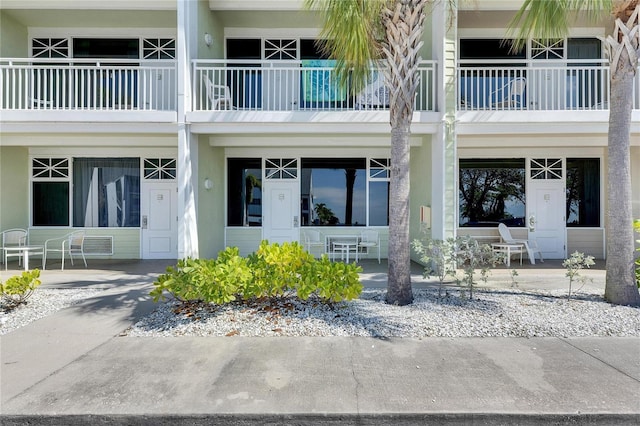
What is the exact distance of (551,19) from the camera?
258 inches

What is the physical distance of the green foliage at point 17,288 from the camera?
5945 millimetres

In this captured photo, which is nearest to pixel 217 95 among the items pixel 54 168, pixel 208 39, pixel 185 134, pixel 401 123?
pixel 208 39

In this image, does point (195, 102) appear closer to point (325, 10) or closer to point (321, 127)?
point (321, 127)

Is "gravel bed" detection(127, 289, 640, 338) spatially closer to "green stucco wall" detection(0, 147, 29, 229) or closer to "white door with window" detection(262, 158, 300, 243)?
"white door with window" detection(262, 158, 300, 243)

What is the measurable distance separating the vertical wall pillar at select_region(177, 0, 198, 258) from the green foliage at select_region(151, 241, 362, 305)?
125 inches

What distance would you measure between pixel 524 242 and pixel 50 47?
1460 cm

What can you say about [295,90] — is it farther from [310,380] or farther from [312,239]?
[310,380]

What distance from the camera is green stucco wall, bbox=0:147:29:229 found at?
424 inches

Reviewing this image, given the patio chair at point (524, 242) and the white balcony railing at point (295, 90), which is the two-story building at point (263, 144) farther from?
the patio chair at point (524, 242)

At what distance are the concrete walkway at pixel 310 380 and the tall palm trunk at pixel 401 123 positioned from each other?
142 centimetres

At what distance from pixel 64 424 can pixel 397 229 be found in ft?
15.2

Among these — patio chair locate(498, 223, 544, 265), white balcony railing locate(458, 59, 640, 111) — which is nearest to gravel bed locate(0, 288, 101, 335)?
white balcony railing locate(458, 59, 640, 111)

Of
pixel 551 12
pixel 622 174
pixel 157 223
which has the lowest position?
pixel 157 223

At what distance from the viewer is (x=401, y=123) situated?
20.0 ft
